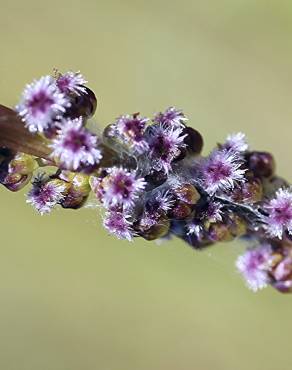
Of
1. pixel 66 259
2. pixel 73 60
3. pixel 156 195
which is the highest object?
pixel 73 60

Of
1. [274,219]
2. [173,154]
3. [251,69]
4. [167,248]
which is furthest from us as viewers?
[251,69]

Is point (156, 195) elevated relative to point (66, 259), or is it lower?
lower

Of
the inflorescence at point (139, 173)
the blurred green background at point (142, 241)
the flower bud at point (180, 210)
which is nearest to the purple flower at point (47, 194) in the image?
the inflorescence at point (139, 173)

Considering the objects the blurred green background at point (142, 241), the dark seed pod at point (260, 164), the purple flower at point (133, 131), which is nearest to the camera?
the purple flower at point (133, 131)

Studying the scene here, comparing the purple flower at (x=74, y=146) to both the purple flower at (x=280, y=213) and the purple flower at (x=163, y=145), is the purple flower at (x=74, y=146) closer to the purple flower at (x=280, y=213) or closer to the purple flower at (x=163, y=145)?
the purple flower at (x=163, y=145)

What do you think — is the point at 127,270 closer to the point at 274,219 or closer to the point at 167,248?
the point at 167,248

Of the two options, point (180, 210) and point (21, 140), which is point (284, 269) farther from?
point (21, 140)

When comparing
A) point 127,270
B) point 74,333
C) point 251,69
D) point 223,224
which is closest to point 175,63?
point 251,69
